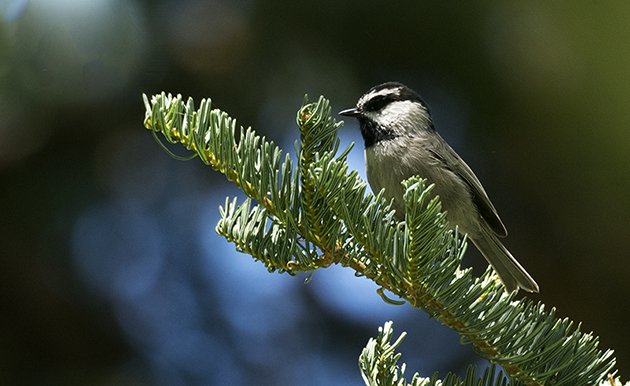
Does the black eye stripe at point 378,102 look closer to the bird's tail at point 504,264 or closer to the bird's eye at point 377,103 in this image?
the bird's eye at point 377,103

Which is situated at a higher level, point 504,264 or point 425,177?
point 425,177

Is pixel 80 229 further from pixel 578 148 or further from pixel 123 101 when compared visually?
pixel 578 148

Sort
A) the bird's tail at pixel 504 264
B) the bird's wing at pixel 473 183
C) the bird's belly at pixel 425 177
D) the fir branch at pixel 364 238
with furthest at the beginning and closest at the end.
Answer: the bird's wing at pixel 473 183 → the bird's belly at pixel 425 177 → the bird's tail at pixel 504 264 → the fir branch at pixel 364 238

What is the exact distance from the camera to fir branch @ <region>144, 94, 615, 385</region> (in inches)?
56.0

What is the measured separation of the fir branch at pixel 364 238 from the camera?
4.66 ft

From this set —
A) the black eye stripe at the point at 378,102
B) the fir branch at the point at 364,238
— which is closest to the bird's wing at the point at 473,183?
the black eye stripe at the point at 378,102

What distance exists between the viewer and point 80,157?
2.96 meters

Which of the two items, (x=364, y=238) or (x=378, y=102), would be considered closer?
(x=364, y=238)

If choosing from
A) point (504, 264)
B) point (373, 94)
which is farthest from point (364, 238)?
point (373, 94)

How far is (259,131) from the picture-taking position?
2965mm

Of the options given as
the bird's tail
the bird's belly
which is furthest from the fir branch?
the bird's belly

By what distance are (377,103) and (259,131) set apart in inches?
19.1

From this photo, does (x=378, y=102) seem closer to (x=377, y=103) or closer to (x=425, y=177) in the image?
(x=377, y=103)

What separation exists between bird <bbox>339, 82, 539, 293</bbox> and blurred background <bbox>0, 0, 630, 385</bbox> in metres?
0.17
